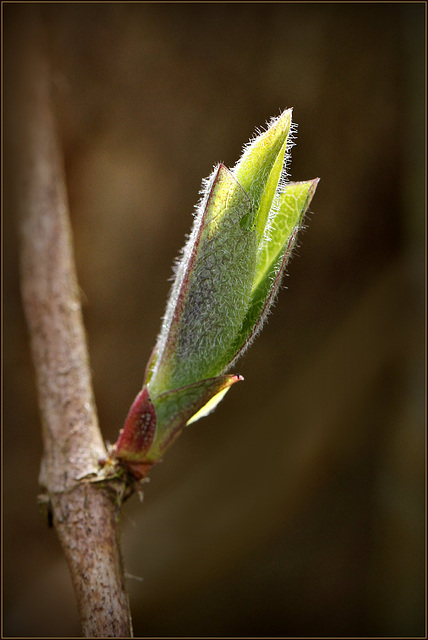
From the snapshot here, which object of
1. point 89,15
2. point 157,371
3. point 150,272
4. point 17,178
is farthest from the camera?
point 150,272

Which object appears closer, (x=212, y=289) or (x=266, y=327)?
(x=212, y=289)

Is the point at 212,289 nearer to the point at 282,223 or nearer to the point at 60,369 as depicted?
the point at 282,223

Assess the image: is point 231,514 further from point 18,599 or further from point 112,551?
point 112,551

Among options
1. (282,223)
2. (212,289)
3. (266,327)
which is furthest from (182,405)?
(266,327)

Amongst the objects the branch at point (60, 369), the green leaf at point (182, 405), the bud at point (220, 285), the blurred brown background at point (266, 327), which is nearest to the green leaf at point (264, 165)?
the bud at point (220, 285)

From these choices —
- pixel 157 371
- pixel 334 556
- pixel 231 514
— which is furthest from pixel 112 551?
pixel 334 556

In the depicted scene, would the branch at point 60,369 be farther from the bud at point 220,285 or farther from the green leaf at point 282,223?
the green leaf at point 282,223

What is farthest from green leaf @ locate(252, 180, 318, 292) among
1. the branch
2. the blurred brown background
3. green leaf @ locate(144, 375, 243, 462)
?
the blurred brown background
